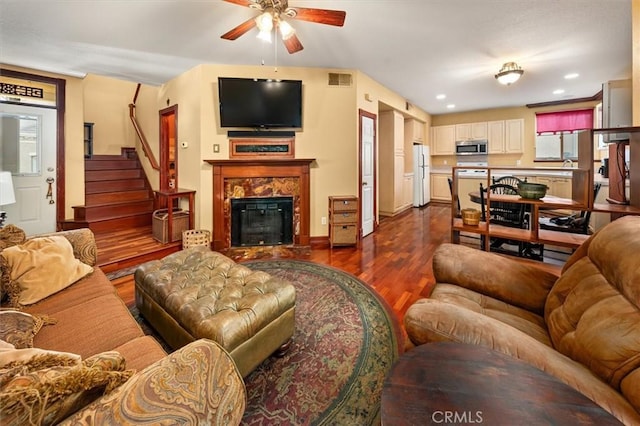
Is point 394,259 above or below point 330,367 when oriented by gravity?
above

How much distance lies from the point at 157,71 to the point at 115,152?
2.52 metres

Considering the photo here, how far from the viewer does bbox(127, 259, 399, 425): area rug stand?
55.4 inches

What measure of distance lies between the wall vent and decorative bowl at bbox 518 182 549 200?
2.78 m

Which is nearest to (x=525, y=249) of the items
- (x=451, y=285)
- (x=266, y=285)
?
(x=451, y=285)

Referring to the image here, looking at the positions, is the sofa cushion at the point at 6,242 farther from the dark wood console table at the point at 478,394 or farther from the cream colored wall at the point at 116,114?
the cream colored wall at the point at 116,114

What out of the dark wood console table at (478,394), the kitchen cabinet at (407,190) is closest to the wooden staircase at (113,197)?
the dark wood console table at (478,394)

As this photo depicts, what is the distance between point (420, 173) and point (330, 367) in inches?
260

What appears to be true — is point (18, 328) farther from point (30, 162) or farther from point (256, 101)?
point (30, 162)

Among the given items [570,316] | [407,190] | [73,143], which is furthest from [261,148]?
[407,190]

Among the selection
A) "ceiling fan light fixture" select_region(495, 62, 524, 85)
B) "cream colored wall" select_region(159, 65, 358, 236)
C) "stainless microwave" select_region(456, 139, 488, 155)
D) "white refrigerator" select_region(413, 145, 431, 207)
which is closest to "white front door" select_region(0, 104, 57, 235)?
"cream colored wall" select_region(159, 65, 358, 236)

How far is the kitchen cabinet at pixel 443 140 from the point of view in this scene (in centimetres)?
792

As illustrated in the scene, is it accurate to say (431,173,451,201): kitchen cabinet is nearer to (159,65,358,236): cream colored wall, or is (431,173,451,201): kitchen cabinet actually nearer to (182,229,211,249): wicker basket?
(159,65,358,236): cream colored wall

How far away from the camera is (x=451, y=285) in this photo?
1.74 m

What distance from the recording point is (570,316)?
120cm
